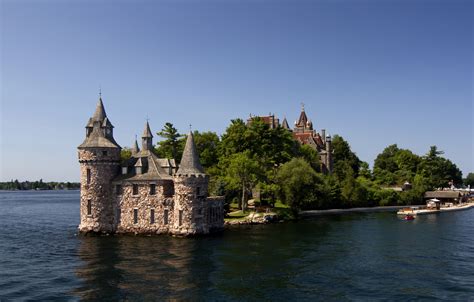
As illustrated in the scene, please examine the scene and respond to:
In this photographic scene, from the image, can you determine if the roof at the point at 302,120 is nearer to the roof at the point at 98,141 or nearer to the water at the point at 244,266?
the water at the point at 244,266

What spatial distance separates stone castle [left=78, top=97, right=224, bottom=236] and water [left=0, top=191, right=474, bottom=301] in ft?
8.76

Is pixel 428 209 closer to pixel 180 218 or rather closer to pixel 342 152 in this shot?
pixel 342 152

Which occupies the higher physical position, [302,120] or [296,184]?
[302,120]

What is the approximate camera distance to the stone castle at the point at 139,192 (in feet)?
193

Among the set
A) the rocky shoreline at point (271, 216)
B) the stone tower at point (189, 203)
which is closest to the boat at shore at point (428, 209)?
the rocky shoreline at point (271, 216)

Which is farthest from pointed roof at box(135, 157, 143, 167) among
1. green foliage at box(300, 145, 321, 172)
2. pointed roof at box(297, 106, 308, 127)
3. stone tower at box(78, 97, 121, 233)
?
pointed roof at box(297, 106, 308, 127)

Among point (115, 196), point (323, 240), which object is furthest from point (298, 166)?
point (115, 196)

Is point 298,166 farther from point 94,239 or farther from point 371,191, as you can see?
point 94,239

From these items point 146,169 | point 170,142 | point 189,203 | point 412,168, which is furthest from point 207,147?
point 412,168

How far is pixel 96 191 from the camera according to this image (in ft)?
203

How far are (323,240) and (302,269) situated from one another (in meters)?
17.4

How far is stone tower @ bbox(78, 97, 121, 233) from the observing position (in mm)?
61625

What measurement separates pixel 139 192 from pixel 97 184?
251 inches

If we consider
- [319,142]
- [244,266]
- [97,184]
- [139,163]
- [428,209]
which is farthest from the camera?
[319,142]
